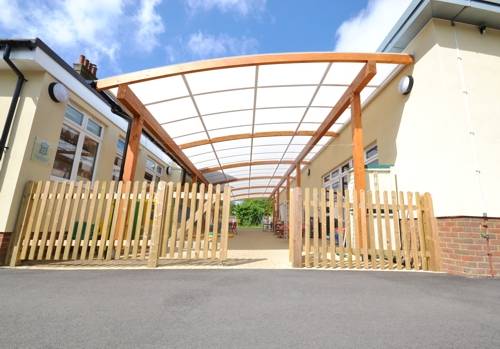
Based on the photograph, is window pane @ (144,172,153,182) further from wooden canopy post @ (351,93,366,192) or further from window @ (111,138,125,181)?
wooden canopy post @ (351,93,366,192)

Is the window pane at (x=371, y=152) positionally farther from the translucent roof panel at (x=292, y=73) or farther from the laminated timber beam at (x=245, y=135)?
the translucent roof panel at (x=292, y=73)

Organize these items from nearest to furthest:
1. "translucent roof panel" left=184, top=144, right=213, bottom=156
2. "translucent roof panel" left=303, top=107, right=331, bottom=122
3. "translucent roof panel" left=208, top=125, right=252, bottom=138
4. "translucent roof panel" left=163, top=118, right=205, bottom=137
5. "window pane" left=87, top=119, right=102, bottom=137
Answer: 1. "window pane" left=87, top=119, right=102, bottom=137
2. "translucent roof panel" left=303, top=107, right=331, bottom=122
3. "translucent roof panel" left=163, top=118, right=205, bottom=137
4. "translucent roof panel" left=208, top=125, right=252, bottom=138
5. "translucent roof panel" left=184, top=144, right=213, bottom=156

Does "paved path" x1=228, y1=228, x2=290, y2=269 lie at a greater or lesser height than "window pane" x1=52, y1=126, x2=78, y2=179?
lesser

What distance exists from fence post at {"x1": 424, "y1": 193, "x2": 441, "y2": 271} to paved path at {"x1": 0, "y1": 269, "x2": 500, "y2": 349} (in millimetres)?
667

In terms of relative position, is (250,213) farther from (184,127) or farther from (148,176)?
(184,127)

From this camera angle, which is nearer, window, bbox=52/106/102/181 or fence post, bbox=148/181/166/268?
fence post, bbox=148/181/166/268

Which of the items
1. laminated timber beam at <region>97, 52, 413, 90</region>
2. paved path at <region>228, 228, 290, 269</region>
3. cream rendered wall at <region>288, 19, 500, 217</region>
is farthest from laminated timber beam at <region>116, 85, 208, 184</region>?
cream rendered wall at <region>288, 19, 500, 217</region>

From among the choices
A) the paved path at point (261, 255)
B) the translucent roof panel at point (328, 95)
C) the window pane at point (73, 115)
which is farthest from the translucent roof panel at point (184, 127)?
the paved path at point (261, 255)

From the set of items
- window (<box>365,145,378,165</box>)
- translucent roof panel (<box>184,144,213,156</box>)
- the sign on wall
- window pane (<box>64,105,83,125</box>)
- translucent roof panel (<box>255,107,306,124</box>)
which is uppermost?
translucent roof panel (<box>255,107,306,124</box>)

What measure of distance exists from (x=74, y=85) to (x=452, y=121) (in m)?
7.87

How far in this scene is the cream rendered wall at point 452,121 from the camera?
3684mm

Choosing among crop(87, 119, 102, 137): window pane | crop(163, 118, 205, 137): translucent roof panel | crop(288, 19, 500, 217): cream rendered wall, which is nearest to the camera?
crop(288, 19, 500, 217): cream rendered wall

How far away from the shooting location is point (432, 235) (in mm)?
3826

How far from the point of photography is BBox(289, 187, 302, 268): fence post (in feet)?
12.9
